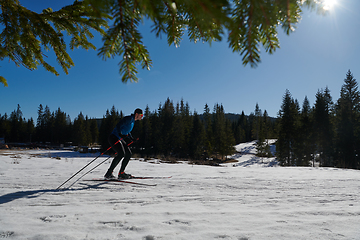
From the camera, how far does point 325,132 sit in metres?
31.0

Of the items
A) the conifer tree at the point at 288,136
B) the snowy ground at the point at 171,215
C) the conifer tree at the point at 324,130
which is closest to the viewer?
the snowy ground at the point at 171,215

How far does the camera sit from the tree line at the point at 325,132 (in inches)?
1075

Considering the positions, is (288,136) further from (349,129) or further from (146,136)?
(146,136)

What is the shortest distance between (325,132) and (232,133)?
24019 mm

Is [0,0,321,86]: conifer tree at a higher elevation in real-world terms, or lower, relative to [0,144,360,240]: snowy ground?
higher

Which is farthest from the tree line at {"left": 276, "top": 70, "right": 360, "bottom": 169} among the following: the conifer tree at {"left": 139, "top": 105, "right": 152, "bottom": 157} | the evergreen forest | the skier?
the skier

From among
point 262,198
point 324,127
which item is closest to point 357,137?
point 324,127

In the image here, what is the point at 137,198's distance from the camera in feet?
9.71

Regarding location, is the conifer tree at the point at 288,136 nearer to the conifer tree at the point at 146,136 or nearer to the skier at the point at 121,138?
the conifer tree at the point at 146,136

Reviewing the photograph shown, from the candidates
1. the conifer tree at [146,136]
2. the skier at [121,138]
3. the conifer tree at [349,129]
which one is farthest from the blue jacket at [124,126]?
the conifer tree at [146,136]

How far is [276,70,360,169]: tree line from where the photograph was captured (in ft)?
89.6

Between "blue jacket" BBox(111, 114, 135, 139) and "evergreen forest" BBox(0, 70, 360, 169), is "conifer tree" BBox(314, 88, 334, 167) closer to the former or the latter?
"evergreen forest" BBox(0, 70, 360, 169)

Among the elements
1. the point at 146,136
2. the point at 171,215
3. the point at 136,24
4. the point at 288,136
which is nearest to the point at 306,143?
the point at 288,136

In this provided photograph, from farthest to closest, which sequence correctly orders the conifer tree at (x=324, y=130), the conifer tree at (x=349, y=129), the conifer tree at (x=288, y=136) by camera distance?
the conifer tree at (x=288, y=136), the conifer tree at (x=324, y=130), the conifer tree at (x=349, y=129)
